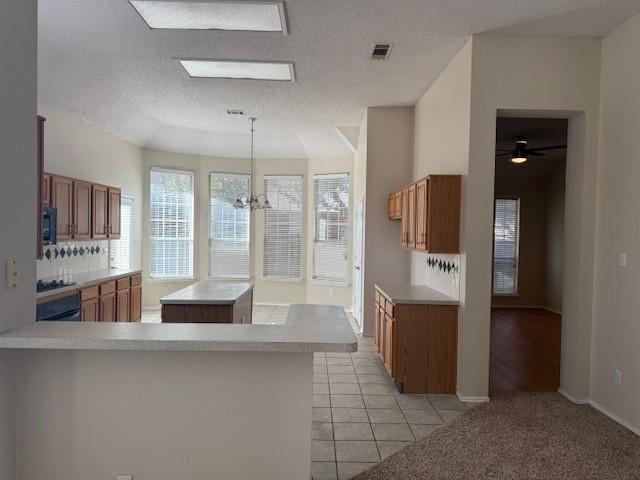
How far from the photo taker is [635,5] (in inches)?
128

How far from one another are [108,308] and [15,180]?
3.90 metres

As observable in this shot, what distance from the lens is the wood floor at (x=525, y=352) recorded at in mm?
4375

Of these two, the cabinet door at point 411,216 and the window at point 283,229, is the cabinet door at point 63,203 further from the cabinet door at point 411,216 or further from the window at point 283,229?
the window at point 283,229

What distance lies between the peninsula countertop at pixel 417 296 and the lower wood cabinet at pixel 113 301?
3388 millimetres

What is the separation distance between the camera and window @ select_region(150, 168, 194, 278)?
8305 mm

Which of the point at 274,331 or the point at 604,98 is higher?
the point at 604,98

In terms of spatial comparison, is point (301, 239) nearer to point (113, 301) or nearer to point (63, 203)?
point (113, 301)

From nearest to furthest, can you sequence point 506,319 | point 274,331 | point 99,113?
point 274,331 → point 99,113 → point 506,319

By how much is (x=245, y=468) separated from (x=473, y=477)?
1.40 metres

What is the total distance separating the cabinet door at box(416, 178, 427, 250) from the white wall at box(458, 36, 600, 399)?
42cm

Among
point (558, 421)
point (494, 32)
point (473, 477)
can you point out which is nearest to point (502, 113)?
point (494, 32)

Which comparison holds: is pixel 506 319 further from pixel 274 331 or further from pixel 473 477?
pixel 274 331

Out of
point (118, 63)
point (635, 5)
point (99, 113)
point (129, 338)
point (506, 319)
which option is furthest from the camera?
point (506, 319)

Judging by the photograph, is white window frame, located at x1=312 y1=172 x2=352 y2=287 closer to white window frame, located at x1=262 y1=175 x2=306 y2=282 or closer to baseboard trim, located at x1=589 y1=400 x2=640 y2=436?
white window frame, located at x1=262 y1=175 x2=306 y2=282
